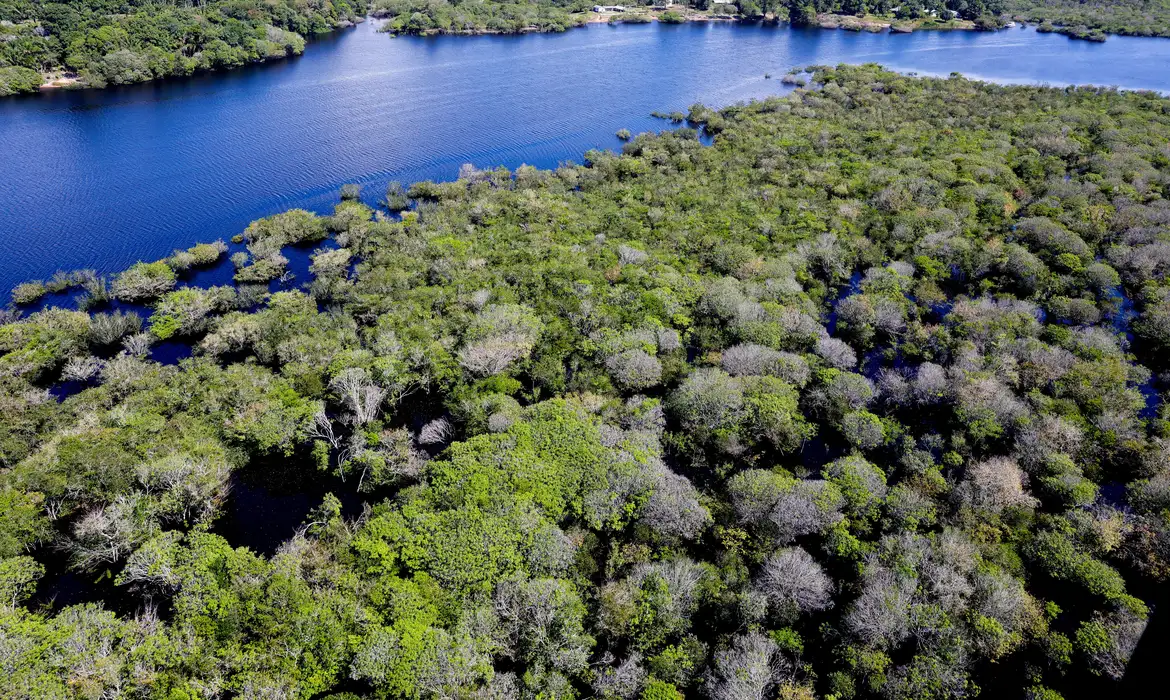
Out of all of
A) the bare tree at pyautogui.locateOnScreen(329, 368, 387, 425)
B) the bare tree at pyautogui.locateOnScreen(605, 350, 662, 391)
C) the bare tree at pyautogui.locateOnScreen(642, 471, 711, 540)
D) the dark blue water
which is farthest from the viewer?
the dark blue water

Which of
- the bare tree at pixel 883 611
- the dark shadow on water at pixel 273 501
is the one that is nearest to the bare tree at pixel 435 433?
the dark shadow on water at pixel 273 501

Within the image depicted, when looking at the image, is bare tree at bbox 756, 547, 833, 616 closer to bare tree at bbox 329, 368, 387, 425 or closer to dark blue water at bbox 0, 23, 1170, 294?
bare tree at bbox 329, 368, 387, 425

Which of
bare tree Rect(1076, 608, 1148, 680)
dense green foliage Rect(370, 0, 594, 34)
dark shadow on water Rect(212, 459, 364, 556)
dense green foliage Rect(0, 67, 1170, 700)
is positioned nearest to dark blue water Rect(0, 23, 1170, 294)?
dense green foliage Rect(370, 0, 594, 34)

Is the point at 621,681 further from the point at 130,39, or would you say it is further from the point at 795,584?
the point at 130,39

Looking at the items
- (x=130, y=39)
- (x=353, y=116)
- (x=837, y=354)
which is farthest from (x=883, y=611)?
(x=130, y=39)

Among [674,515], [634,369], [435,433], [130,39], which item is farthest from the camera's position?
[130,39]

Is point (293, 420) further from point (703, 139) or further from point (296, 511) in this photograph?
point (703, 139)
